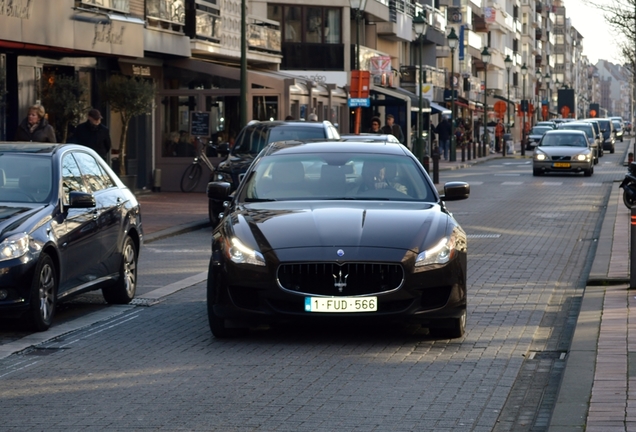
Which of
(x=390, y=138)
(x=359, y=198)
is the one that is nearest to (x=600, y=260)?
(x=390, y=138)

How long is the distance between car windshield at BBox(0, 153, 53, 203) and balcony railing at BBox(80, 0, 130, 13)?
1468 cm

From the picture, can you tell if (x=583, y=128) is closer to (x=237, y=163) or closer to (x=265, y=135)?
(x=265, y=135)

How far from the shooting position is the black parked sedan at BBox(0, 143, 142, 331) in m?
9.91

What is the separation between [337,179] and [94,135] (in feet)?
40.9

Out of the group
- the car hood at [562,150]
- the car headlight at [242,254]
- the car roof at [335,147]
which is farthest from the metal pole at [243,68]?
the car headlight at [242,254]

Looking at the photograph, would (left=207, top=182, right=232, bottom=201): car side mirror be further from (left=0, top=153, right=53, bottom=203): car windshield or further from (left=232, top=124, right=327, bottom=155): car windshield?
(left=232, top=124, right=327, bottom=155): car windshield

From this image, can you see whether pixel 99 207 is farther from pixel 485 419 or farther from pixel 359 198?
pixel 485 419

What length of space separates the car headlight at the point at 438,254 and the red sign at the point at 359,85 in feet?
98.1

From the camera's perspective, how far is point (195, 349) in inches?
369

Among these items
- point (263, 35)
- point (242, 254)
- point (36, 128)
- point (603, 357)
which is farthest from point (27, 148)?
point (263, 35)

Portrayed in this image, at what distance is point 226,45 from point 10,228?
26.6m

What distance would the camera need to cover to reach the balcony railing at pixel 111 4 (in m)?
25.7

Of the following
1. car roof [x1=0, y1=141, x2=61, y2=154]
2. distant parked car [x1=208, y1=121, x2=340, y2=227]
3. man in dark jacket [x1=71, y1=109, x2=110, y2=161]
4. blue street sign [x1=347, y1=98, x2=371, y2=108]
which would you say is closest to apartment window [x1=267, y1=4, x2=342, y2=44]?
blue street sign [x1=347, y1=98, x2=371, y2=108]

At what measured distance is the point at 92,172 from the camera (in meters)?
12.0
